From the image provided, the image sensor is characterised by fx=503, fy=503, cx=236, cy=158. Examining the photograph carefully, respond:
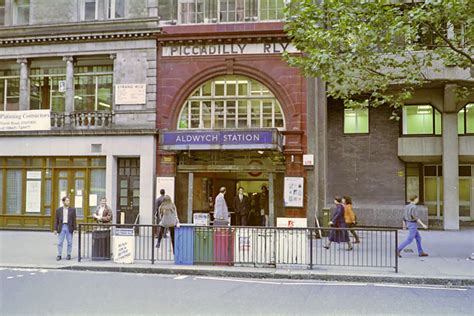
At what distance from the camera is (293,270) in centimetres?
1211

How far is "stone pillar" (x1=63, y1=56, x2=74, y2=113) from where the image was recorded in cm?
2172

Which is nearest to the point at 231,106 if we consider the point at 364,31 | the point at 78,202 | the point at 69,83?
the point at 69,83

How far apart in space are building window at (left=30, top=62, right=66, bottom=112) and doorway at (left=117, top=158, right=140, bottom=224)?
13.2 ft

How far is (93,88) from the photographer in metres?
22.0

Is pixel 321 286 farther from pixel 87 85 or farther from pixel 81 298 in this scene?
pixel 87 85

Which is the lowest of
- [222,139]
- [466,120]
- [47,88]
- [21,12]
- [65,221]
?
[65,221]

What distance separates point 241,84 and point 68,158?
26.4ft

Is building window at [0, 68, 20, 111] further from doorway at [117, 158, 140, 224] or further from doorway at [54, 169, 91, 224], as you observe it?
doorway at [117, 158, 140, 224]

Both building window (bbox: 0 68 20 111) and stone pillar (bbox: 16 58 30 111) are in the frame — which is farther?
building window (bbox: 0 68 20 111)

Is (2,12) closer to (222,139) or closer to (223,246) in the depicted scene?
(222,139)

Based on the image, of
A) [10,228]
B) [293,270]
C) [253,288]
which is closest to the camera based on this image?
[253,288]

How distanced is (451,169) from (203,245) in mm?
14298

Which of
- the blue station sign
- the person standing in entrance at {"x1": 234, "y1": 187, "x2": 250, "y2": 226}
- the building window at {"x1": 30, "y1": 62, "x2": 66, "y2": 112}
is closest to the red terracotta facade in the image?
the blue station sign

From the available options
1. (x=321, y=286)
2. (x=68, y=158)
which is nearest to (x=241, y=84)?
(x=68, y=158)
